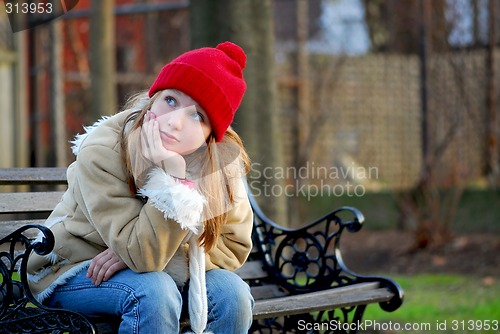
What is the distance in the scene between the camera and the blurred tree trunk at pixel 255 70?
→ 500cm

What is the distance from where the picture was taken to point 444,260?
24.7 ft

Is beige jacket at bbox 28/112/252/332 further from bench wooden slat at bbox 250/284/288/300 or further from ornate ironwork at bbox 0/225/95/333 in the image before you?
bench wooden slat at bbox 250/284/288/300

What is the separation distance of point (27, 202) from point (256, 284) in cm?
110

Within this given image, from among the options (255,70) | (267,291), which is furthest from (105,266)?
(255,70)

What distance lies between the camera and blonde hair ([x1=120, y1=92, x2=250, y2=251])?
8.43 feet

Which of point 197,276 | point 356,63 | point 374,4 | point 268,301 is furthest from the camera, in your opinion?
point 374,4

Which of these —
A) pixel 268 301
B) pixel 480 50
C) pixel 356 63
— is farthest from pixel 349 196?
pixel 268 301

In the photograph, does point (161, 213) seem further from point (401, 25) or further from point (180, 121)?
point (401, 25)

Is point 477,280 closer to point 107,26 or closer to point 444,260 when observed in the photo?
point 444,260

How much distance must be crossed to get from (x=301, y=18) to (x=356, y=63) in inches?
45.1

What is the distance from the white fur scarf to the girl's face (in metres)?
0.11

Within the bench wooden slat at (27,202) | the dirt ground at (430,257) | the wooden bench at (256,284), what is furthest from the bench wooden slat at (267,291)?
the dirt ground at (430,257)

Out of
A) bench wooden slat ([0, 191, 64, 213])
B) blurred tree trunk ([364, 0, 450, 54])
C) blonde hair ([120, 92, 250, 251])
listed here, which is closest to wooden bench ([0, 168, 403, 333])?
bench wooden slat ([0, 191, 64, 213])

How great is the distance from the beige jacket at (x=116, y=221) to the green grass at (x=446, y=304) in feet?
7.63
